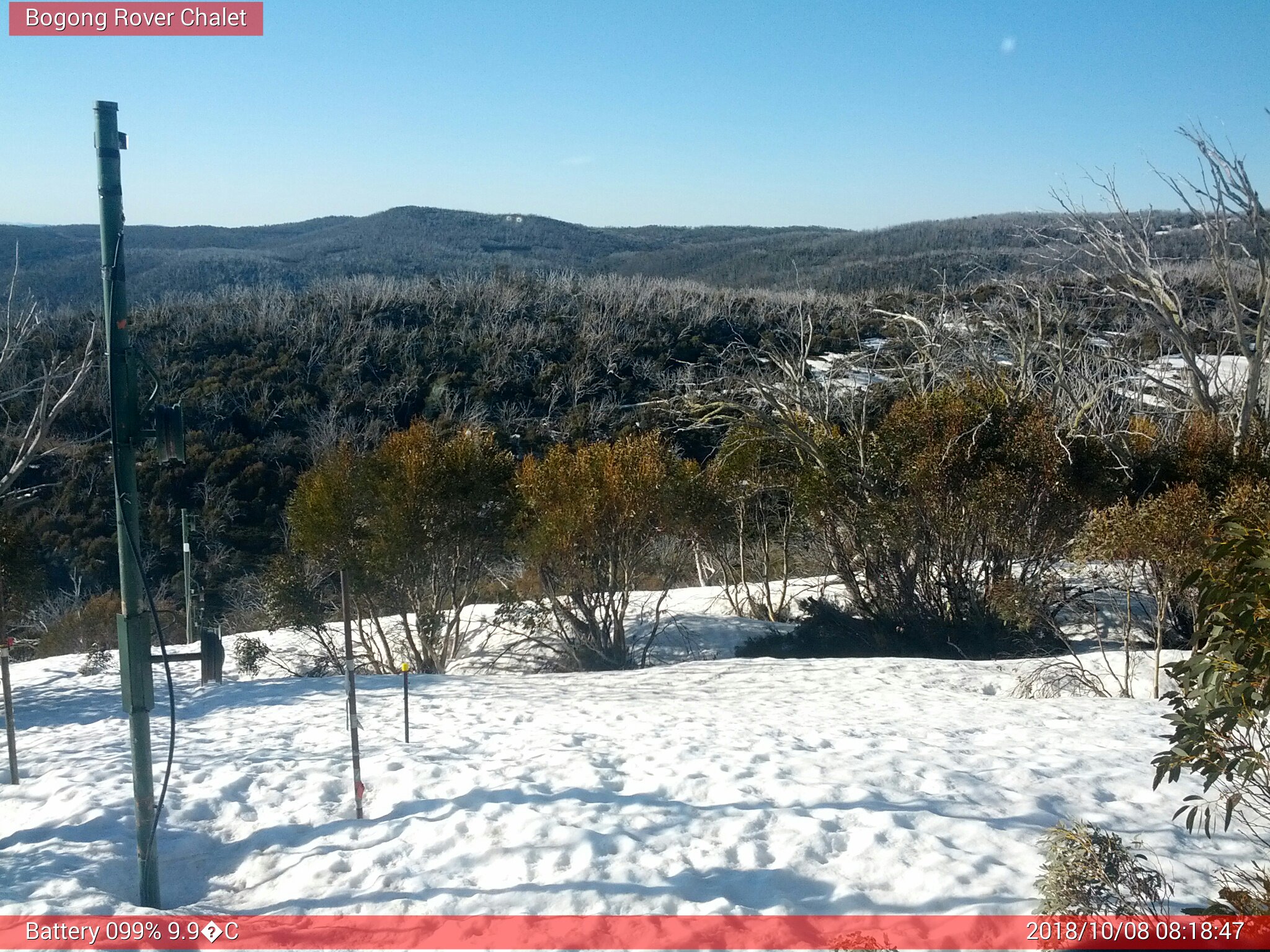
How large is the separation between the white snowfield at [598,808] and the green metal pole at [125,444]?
2.49 feet

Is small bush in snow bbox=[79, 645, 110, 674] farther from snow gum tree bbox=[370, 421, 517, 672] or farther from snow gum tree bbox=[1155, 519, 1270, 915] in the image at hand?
snow gum tree bbox=[1155, 519, 1270, 915]

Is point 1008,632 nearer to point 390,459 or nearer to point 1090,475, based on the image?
point 1090,475

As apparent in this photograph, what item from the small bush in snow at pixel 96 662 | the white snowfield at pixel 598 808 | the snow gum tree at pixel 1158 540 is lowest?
the small bush in snow at pixel 96 662

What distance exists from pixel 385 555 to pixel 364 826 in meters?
7.90

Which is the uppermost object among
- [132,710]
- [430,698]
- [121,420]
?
[121,420]

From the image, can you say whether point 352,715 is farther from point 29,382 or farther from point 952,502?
point 29,382

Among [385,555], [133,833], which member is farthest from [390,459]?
[133,833]

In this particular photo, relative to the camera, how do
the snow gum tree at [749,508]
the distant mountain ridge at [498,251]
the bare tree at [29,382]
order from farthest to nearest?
the distant mountain ridge at [498,251] < the bare tree at [29,382] < the snow gum tree at [749,508]

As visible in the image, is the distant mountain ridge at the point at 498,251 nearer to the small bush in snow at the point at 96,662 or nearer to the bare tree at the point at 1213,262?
the bare tree at the point at 1213,262

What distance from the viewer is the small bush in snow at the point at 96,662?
1123 cm

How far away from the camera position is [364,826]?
5.22 metres

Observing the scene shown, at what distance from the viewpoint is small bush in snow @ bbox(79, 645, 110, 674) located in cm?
1123

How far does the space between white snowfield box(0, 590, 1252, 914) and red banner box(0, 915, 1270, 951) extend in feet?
0.30

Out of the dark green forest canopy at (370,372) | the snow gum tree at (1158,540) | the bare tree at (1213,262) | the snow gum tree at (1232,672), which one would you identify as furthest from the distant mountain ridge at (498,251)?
the snow gum tree at (1232,672)
